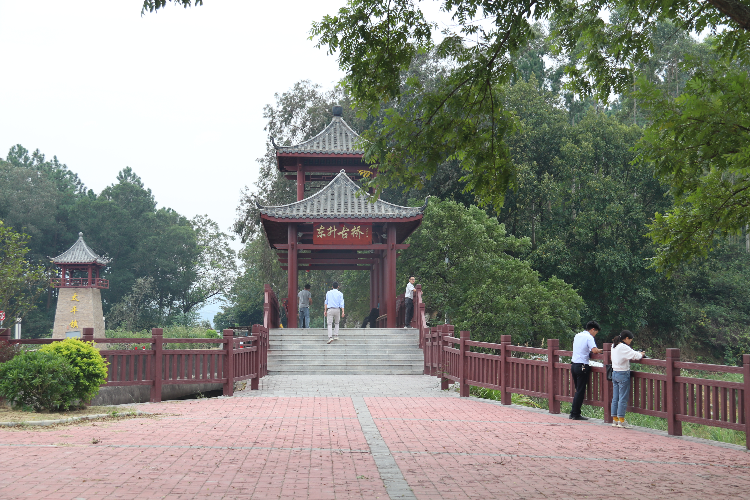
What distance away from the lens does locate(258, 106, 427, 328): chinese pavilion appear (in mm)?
21812

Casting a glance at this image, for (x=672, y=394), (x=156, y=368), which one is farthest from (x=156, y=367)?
(x=672, y=394)

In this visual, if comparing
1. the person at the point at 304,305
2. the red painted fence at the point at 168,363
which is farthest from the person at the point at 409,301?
the red painted fence at the point at 168,363

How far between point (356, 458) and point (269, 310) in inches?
560

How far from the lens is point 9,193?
55.1 metres

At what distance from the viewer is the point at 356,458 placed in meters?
6.96

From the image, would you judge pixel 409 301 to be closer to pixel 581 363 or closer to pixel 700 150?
pixel 581 363

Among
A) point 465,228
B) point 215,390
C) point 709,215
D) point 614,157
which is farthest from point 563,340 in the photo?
point 709,215

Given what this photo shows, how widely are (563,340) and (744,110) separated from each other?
24198mm

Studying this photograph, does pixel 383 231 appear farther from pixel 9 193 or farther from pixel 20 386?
pixel 9 193

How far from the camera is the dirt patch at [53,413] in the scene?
30.9ft

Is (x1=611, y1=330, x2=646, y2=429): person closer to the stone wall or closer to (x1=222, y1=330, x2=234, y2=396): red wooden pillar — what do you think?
(x1=222, y1=330, x2=234, y2=396): red wooden pillar

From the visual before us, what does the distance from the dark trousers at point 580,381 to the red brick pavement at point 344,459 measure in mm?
409

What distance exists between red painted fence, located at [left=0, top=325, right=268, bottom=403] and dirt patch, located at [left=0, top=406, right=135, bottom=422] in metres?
0.62

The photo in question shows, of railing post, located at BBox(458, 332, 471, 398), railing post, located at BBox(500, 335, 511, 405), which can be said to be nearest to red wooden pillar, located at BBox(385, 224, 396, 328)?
railing post, located at BBox(458, 332, 471, 398)
